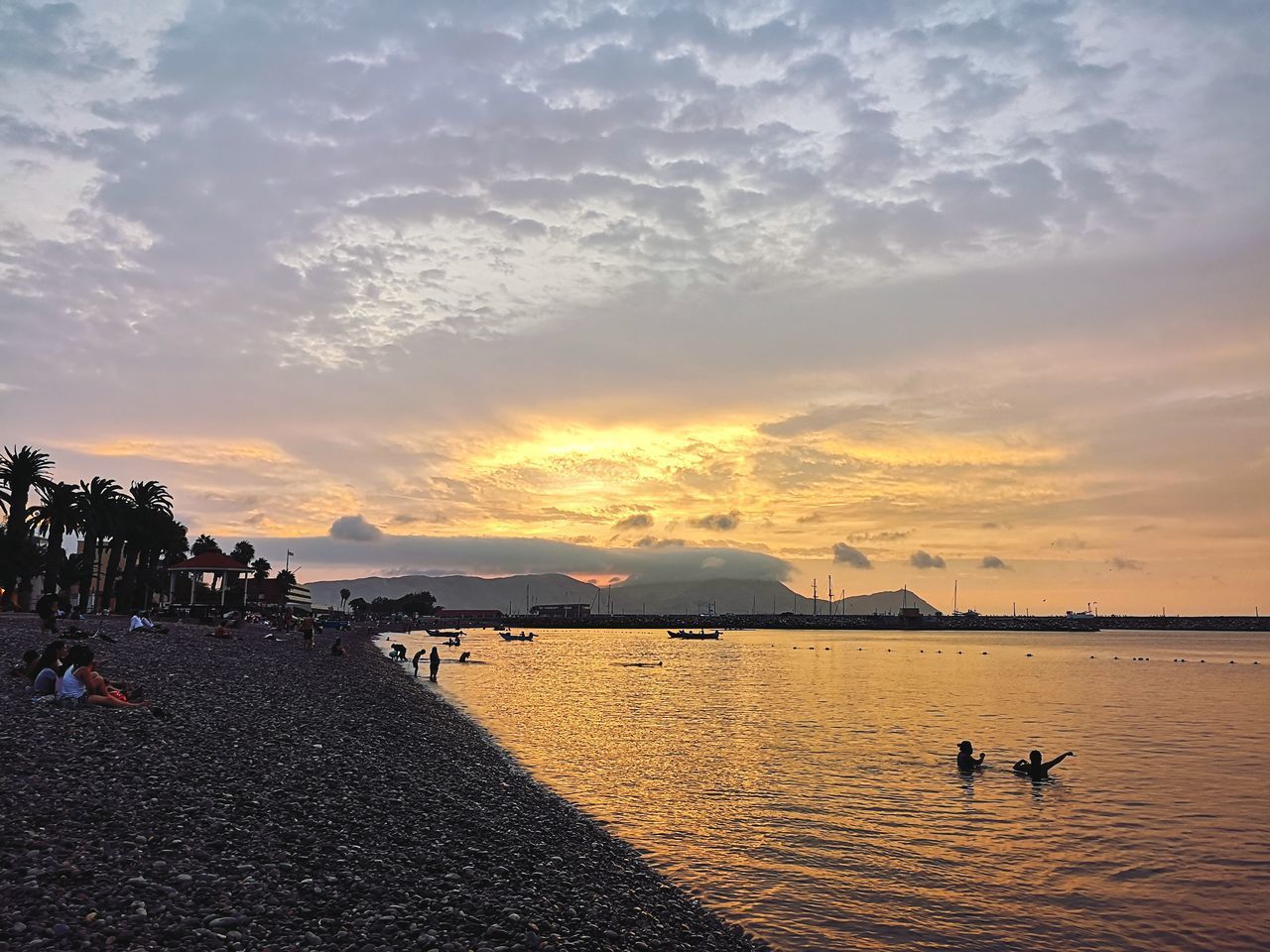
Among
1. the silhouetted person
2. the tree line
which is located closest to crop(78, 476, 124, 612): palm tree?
the tree line

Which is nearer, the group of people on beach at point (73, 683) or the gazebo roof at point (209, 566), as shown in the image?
the group of people on beach at point (73, 683)

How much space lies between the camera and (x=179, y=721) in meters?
23.0

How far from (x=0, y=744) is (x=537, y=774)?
15.7 m

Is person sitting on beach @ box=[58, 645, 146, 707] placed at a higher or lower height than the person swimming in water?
higher

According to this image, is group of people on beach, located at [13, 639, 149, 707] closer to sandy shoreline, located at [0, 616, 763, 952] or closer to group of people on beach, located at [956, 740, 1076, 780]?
sandy shoreline, located at [0, 616, 763, 952]

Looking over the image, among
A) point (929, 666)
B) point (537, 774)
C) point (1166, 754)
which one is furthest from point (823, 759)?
point (929, 666)

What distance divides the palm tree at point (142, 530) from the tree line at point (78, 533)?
0.31 feet

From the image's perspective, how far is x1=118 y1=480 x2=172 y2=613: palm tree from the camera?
87.3m

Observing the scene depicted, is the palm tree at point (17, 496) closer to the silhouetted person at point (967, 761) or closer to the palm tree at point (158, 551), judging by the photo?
the palm tree at point (158, 551)

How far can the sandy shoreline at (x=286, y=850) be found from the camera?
992 centimetres

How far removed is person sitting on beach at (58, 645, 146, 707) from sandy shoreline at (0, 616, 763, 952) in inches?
28.7

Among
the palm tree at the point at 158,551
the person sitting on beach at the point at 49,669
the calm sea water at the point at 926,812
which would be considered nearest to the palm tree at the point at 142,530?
the palm tree at the point at 158,551

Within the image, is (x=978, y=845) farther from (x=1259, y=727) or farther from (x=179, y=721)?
(x=1259, y=727)

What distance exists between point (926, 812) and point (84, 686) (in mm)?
23668
